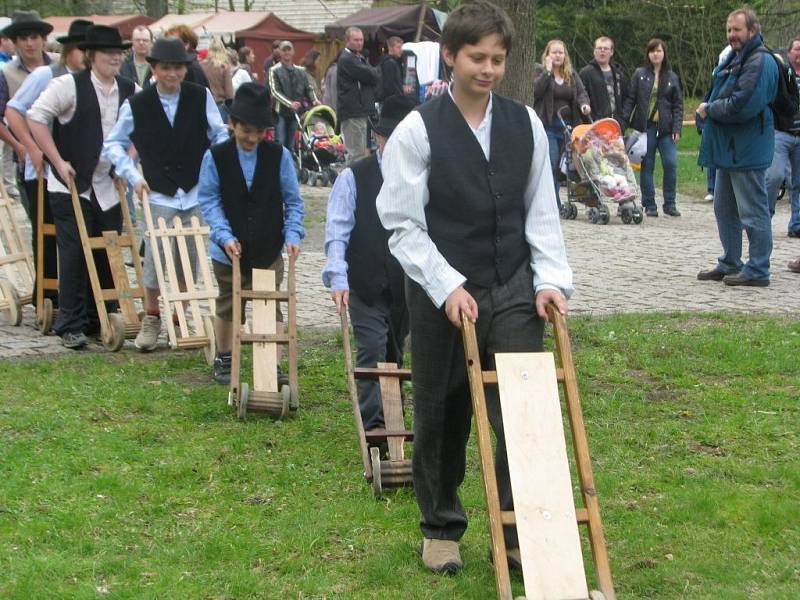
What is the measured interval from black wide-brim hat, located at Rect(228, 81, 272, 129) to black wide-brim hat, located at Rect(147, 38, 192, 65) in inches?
45.5

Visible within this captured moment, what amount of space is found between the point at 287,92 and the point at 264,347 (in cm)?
1401

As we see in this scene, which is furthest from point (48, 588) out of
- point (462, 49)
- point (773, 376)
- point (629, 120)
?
point (629, 120)

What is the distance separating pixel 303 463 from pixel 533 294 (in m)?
2.28

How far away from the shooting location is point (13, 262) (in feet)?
33.9

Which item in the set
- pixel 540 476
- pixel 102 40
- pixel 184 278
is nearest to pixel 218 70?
pixel 102 40

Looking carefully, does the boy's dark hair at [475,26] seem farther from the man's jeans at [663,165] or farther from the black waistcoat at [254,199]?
the man's jeans at [663,165]

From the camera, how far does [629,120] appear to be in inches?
645

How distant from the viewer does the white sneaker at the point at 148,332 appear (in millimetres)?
8891

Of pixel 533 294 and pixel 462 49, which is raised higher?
pixel 462 49

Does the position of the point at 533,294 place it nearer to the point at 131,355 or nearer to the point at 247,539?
the point at 247,539

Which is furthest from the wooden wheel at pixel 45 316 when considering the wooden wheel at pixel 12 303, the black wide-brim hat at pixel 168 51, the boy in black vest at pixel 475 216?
the boy in black vest at pixel 475 216

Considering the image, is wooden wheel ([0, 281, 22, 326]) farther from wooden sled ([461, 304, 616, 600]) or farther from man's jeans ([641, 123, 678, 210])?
man's jeans ([641, 123, 678, 210])

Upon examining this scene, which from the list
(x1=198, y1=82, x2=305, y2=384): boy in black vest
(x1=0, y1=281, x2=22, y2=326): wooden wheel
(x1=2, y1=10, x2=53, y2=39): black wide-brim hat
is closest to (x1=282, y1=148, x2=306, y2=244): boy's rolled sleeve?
(x1=198, y1=82, x2=305, y2=384): boy in black vest

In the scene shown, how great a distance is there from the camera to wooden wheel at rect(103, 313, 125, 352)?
8.87 meters
